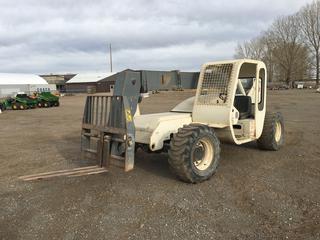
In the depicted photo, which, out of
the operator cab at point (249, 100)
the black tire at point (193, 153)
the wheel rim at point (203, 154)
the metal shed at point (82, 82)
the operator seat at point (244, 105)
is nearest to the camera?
the black tire at point (193, 153)

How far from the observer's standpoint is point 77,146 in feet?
29.6

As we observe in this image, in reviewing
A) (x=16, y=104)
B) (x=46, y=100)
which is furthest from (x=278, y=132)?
(x=46, y=100)

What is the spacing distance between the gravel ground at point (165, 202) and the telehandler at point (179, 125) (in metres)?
0.47

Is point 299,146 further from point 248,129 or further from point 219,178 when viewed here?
point 219,178

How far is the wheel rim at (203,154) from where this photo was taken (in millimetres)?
5504

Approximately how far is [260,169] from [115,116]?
301cm

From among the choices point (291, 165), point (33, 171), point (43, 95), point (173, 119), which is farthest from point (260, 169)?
point (43, 95)

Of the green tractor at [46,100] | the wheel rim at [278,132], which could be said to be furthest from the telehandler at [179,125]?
the green tractor at [46,100]

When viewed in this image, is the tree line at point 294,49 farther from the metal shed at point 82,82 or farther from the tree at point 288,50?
the metal shed at point 82,82

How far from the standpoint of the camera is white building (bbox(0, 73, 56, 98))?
173ft

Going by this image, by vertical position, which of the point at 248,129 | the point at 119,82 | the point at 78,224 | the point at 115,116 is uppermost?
the point at 119,82

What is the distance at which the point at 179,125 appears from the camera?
233 inches

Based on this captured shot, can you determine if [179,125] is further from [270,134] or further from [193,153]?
[270,134]

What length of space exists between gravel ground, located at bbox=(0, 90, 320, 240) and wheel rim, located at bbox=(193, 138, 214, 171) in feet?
1.12
